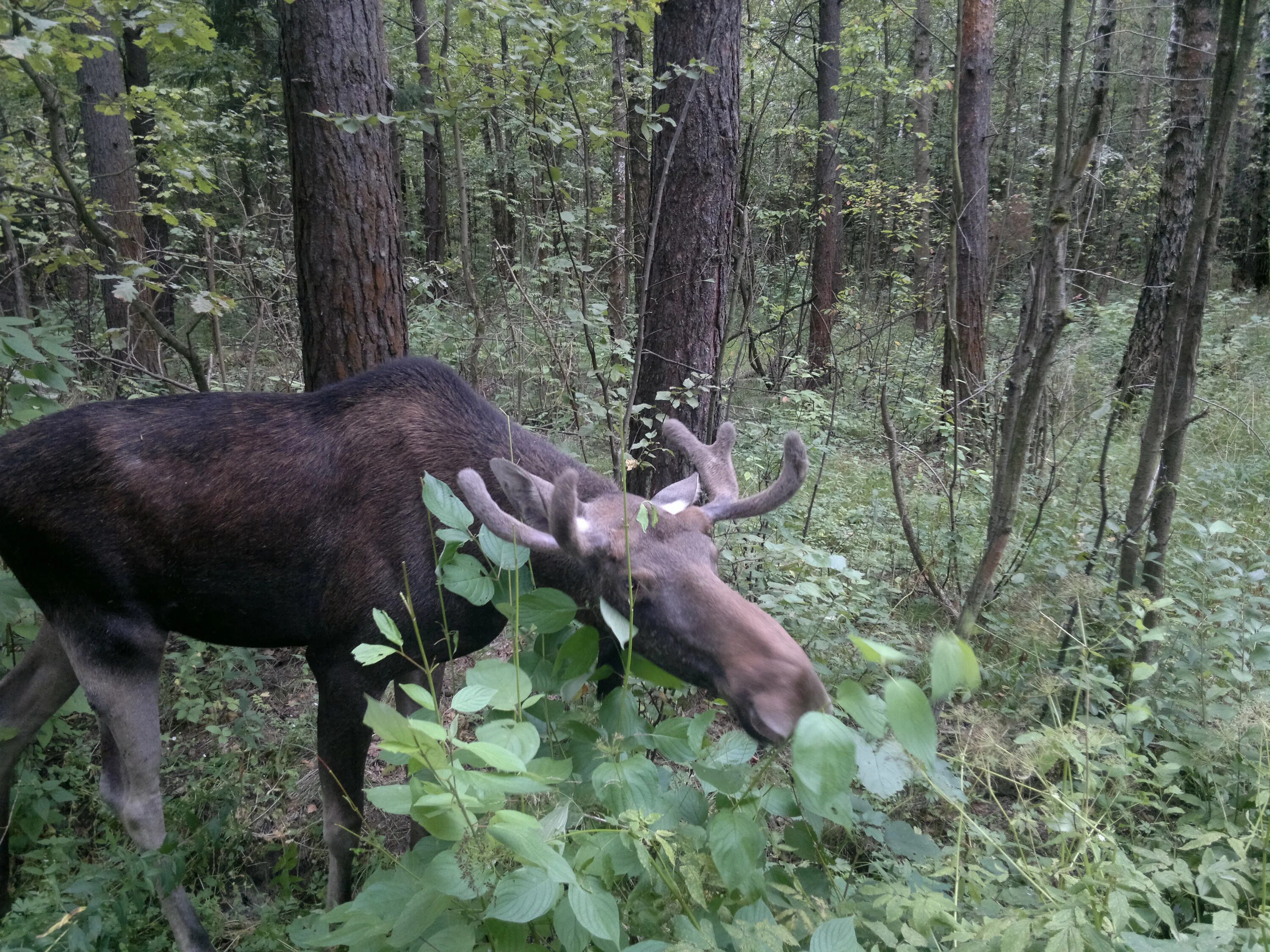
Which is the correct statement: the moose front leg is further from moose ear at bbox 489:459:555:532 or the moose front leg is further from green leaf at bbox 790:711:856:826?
green leaf at bbox 790:711:856:826

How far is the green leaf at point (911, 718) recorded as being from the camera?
1.62 m

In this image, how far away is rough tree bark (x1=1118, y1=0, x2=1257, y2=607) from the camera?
3643mm

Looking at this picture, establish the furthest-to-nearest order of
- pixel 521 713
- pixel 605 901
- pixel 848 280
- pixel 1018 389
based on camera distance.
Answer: pixel 848 280
pixel 1018 389
pixel 521 713
pixel 605 901

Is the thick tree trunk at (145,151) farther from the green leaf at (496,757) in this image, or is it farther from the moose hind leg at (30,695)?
the green leaf at (496,757)

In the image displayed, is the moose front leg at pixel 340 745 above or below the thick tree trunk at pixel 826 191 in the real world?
below

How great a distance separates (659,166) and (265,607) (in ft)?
12.6

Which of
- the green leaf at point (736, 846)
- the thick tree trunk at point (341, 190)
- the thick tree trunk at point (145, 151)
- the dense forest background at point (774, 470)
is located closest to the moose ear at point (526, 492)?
the dense forest background at point (774, 470)

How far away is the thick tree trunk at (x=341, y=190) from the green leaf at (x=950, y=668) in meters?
4.11

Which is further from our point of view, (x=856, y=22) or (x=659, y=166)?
(x=856, y=22)

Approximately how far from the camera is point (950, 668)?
5.57 feet

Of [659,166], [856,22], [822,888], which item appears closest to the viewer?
[822,888]

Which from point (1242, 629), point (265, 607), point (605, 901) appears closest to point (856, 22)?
point (1242, 629)

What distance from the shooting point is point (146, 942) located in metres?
3.34

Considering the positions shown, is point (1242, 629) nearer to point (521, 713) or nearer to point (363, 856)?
point (521, 713)
